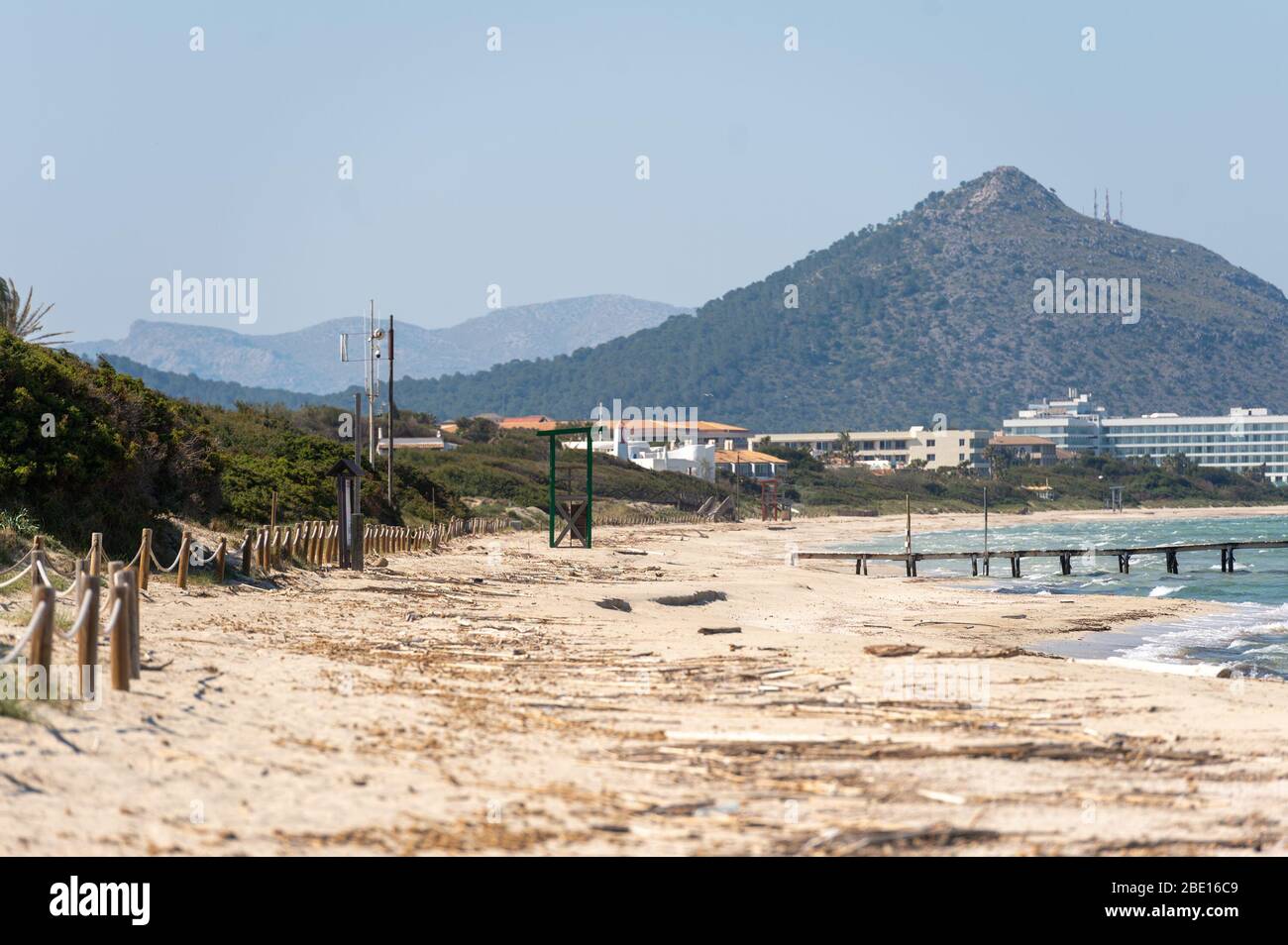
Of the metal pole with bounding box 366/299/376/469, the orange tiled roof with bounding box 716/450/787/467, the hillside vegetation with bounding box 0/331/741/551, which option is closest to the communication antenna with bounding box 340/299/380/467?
the metal pole with bounding box 366/299/376/469

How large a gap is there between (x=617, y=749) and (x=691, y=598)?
18.3 metres

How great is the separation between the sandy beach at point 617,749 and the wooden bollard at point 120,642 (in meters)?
0.29

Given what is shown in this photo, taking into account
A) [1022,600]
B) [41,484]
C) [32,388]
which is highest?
[32,388]

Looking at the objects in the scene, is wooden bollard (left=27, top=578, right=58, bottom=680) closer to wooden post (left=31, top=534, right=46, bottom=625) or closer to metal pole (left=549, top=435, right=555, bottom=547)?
wooden post (left=31, top=534, right=46, bottom=625)

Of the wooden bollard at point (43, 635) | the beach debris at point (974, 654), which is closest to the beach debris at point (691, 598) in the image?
the beach debris at point (974, 654)

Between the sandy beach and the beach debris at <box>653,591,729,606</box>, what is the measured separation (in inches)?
336

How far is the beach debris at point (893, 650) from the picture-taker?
1695 cm

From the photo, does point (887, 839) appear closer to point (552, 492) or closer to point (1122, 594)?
point (552, 492)

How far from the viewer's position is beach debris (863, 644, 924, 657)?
17.0 meters

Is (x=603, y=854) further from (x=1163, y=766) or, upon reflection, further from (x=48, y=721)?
(x=1163, y=766)

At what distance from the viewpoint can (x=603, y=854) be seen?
23.8 feet
